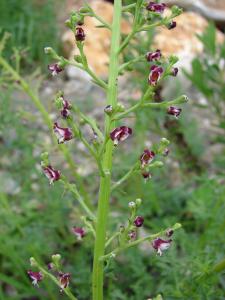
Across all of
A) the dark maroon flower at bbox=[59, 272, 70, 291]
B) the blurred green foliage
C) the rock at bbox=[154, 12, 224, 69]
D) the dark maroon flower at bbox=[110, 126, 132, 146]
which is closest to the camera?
the dark maroon flower at bbox=[110, 126, 132, 146]

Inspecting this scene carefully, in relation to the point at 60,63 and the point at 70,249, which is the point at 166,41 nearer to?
the point at 70,249

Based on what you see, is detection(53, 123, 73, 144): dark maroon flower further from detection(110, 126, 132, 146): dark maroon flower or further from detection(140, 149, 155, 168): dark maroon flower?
detection(140, 149, 155, 168): dark maroon flower

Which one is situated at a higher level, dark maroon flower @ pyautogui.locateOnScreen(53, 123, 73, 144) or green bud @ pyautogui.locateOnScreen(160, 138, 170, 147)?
dark maroon flower @ pyautogui.locateOnScreen(53, 123, 73, 144)

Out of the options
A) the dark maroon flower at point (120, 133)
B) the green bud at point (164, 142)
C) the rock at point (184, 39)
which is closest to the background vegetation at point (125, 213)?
the green bud at point (164, 142)

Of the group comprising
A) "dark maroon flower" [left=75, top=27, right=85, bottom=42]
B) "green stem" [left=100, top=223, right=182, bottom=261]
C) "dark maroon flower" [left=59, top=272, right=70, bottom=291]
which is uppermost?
"dark maroon flower" [left=75, top=27, right=85, bottom=42]

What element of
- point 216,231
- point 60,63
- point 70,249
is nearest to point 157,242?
point 60,63

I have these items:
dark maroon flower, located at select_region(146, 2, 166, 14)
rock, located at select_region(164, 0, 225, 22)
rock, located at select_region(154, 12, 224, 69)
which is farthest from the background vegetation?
rock, located at select_region(164, 0, 225, 22)
